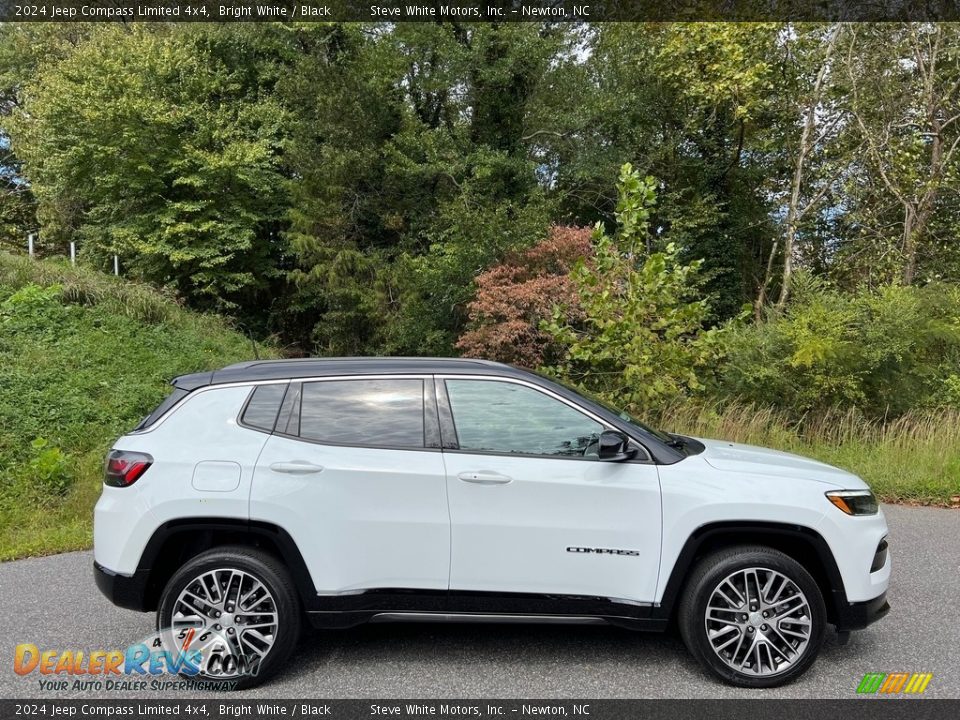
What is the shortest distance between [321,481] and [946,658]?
12.1ft

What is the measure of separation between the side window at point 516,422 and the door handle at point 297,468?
2.67 feet

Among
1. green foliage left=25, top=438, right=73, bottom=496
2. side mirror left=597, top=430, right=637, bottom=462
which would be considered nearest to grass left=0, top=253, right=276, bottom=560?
green foliage left=25, top=438, right=73, bottom=496

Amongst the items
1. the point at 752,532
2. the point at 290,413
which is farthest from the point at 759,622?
the point at 290,413

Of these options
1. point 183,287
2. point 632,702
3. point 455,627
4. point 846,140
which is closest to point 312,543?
point 455,627

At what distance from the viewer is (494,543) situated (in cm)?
365

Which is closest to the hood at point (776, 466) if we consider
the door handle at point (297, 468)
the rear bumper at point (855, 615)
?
the rear bumper at point (855, 615)

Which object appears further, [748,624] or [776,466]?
[776,466]

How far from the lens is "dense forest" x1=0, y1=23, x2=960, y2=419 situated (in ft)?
46.4

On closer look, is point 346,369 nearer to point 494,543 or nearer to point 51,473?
point 494,543

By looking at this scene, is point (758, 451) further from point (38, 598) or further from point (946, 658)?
point (38, 598)

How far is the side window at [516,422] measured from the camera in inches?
150

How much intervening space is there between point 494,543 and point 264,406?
60.3 inches

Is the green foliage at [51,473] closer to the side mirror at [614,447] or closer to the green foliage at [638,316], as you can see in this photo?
the green foliage at [638,316]

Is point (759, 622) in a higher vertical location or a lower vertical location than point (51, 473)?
higher
